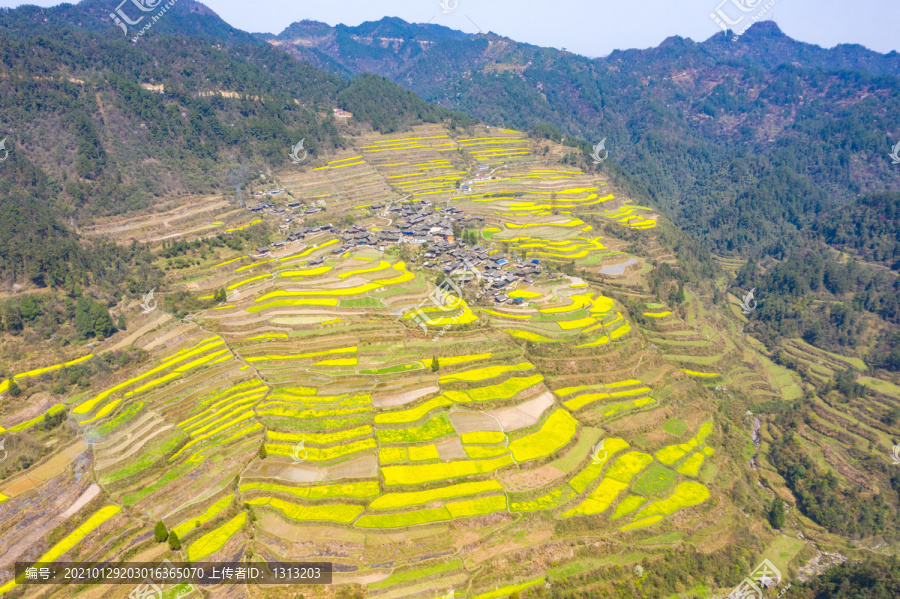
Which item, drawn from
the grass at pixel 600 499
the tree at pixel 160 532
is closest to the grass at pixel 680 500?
the grass at pixel 600 499

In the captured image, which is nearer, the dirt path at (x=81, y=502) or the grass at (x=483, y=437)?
the dirt path at (x=81, y=502)

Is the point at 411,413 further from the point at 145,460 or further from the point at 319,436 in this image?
the point at 145,460

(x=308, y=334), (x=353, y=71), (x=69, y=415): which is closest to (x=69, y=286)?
(x=69, y=415)

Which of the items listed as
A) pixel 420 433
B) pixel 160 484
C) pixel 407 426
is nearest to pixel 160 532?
pixel 160 484

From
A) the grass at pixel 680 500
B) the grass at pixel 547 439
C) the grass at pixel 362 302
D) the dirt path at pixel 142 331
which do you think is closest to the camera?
the grass at pixel 680 500

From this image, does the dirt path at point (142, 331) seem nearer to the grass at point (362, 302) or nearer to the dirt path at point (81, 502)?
the dirt path at point (81, 502)

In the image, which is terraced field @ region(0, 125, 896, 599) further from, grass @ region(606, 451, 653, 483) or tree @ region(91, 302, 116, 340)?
tree @ region(91, 302, 116, 340)
